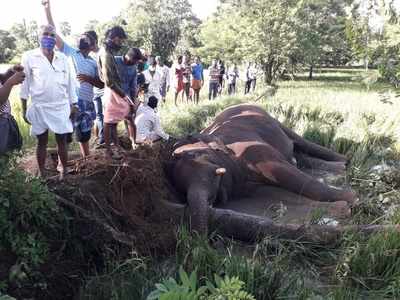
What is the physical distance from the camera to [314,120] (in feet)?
30.7

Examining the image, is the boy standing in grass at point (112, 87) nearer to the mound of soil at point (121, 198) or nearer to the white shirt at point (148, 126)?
the white shirt at point (148, 126)

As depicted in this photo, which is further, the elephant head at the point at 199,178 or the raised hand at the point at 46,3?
the raised hand at the point at 46,3

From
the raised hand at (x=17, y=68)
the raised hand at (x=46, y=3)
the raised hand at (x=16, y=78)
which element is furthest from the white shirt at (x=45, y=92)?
the raised hand at (x=46, y=3)

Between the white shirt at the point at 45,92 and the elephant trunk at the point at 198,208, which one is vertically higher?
the white shirt at the point at 45,92

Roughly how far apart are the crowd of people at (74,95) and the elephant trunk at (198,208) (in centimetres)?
85

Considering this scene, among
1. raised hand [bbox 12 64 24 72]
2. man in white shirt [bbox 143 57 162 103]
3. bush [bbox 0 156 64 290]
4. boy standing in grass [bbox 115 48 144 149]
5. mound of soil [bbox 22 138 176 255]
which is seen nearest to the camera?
bush [bbox 0 156 64 290]

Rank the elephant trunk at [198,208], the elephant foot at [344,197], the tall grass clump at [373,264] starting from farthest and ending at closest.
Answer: the elephant foot at [344,197] < the elephant trunk at [198,208] < the tall grass clump at [373,264]

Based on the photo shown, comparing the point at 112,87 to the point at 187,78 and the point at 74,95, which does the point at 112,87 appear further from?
the point at 187,78

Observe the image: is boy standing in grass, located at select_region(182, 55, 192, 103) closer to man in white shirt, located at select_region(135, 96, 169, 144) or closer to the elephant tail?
the elephant tail

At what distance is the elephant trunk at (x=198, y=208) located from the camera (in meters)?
4.25

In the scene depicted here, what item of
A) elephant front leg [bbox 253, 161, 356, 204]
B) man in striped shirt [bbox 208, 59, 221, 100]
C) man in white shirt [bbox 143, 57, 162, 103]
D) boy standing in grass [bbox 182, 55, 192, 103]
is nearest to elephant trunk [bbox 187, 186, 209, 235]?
elephant front leg [bbox 253, 161, 356, 204]

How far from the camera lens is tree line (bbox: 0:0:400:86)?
14.4ft

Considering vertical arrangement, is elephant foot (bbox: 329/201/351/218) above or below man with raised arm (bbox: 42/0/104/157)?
below

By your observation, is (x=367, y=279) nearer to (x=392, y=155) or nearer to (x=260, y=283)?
(x=260, y=283)
